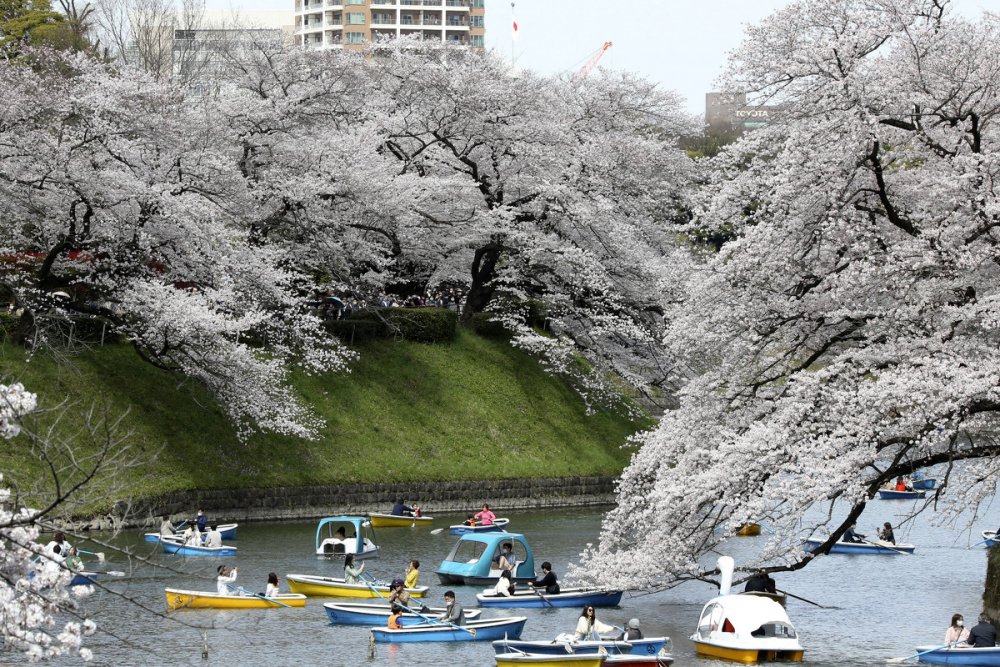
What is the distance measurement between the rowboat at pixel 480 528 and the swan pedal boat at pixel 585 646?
1425cm

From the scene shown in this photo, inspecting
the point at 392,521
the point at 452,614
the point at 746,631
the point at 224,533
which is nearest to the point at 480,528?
the point at 392,521

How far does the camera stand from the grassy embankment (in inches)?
1592

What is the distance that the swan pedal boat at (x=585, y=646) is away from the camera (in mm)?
21719

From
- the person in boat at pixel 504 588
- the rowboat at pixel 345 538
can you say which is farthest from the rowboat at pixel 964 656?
the rowboat at pixel 345 538

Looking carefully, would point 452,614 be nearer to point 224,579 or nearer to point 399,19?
point 224,579

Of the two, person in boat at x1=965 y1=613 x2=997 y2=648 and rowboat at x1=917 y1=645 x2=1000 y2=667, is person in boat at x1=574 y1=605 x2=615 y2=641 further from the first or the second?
person in boat at x1=965 y1=613 x2=997 y2=648

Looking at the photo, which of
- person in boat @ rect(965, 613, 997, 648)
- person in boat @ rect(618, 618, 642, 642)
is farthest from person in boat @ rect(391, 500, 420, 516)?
person in boat @ rect(965, 613, 997, 648)

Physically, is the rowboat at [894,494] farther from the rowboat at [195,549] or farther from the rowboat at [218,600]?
the rowboat at [218,600]

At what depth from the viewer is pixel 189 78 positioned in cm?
7444

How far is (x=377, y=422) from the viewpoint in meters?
48.6

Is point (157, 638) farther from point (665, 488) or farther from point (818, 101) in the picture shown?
point (818, 101)

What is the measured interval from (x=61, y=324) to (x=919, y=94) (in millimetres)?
29100

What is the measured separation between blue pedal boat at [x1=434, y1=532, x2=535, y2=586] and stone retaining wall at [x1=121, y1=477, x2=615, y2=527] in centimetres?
896

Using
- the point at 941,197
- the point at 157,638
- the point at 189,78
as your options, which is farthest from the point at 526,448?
the point at 189,78
